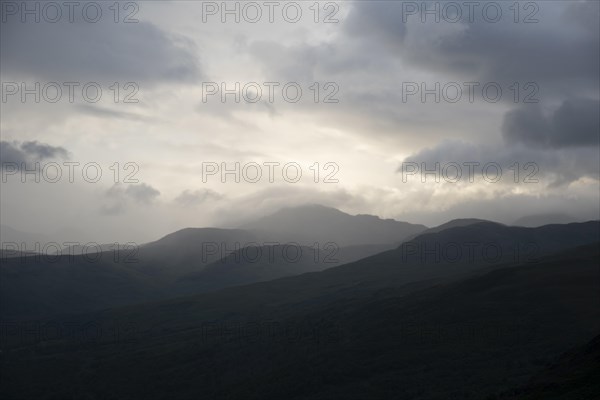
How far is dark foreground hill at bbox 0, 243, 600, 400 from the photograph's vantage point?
60.8 metres

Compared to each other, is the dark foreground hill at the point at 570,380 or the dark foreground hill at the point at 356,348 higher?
the dark foreground hill at the point at 570,380

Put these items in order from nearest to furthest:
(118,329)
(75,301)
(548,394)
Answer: (548,394), (118,329), (75,301)

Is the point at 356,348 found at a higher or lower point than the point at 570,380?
lower

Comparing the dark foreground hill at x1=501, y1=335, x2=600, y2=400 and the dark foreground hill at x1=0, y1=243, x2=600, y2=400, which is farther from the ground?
the dark foreground hill at x1=501, y1=335, x2=600, y2=400

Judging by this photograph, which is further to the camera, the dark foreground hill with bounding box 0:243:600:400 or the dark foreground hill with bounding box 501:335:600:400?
→ the dark foreground hill with bounding box 0:243:600:400

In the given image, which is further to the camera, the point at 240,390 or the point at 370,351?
the point at 370,351

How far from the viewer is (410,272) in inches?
6535

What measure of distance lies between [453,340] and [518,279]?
109 ft

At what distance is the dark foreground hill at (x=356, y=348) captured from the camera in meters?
60.8

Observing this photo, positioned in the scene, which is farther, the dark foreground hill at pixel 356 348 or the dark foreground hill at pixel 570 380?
the dark foreground hill at pixel 356 348

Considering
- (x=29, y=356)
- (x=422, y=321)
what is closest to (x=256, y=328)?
(x=422, y=321)

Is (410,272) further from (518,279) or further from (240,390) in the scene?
(240,390)

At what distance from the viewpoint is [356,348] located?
3036 inches

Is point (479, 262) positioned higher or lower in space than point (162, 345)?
higher
